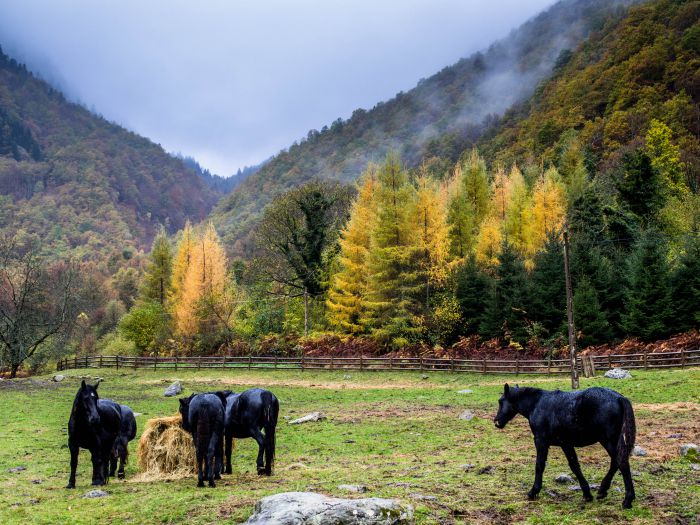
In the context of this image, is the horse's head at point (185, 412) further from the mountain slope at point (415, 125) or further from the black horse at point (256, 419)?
the mountain slope at point (415, 125)

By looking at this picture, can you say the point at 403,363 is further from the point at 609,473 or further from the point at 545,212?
the point at 609,473

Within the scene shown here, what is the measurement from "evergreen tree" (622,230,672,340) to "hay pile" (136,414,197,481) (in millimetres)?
30211

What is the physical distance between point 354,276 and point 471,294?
29.9ft

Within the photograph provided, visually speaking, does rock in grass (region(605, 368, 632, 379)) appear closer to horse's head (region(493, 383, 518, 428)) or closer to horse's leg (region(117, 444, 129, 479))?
horse's head (region(493, 383, 518, 428))

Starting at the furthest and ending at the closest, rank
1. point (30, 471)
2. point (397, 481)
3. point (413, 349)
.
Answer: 1. point (413, 349)
2. point (30, 471)
3. point (397, 481)

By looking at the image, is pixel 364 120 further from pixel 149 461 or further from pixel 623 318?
pixel 149 461

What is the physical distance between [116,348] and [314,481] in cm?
5123

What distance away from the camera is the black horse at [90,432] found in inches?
416

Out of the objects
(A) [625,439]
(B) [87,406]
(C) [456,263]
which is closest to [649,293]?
(C) [456,263]

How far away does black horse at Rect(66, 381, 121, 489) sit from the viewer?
1058 cm

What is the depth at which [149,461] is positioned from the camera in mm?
11484

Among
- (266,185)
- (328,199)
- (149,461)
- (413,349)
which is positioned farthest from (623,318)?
(266,185)

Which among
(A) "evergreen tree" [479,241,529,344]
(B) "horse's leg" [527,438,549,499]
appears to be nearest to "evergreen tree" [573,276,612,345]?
(A) "evergreen tree" [479,241,529,344]

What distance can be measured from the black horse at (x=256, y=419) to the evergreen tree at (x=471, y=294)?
29.9m
